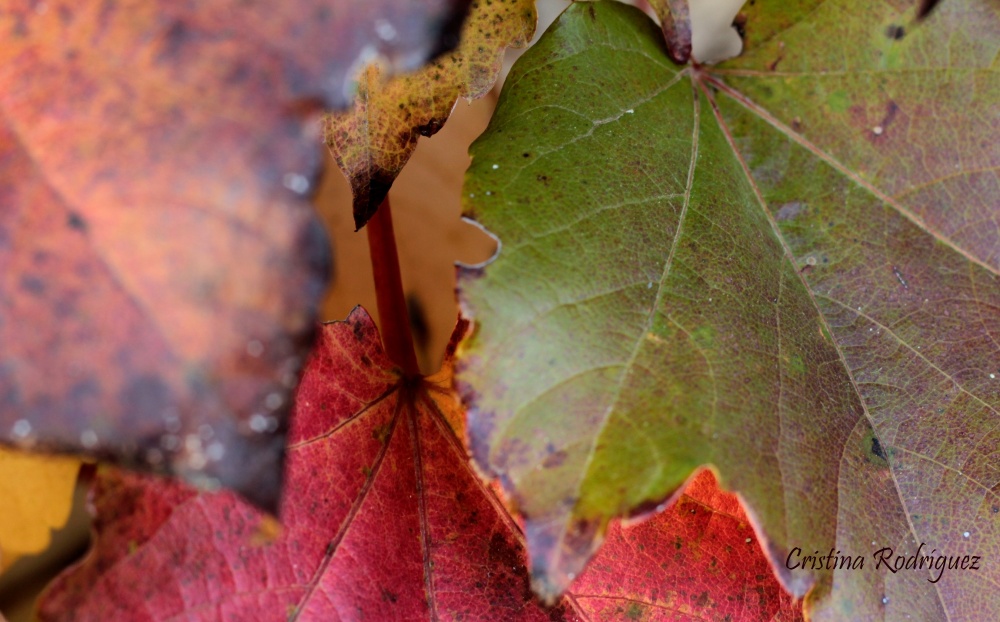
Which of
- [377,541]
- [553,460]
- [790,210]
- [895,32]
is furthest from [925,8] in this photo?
[377,541]

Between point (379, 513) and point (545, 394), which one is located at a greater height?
point (545, 394)

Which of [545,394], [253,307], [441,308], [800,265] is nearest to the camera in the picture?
[253,307]

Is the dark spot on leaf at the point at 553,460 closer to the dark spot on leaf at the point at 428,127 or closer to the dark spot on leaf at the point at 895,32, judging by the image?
the dark spot on leaf at the point at 428,127

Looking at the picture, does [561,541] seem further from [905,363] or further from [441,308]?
[441,308]

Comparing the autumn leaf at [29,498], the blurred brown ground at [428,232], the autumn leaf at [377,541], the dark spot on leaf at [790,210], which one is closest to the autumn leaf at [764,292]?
the dark spot on leaf at [790,210]

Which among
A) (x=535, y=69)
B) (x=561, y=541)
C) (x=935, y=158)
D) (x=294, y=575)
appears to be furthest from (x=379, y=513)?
(x=935, y=158)
